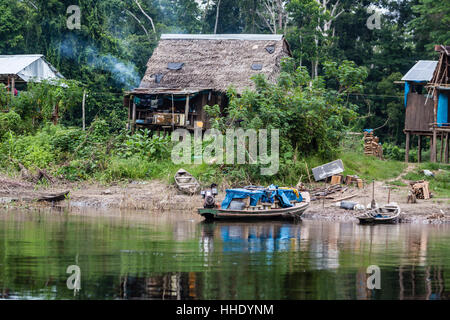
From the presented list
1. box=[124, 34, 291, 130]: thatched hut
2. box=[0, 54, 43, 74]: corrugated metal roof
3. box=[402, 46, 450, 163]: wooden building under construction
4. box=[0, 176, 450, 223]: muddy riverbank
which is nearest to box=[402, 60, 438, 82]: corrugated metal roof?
box=[402, 46, 450, 163]: wooden building under construction

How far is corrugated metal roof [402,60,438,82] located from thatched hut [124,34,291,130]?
7.14 metres

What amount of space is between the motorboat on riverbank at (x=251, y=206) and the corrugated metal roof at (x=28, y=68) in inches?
658

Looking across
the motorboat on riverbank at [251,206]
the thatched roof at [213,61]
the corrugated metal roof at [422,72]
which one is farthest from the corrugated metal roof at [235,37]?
the motorboat on riverbank at [251,206]

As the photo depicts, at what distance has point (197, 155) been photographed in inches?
1230

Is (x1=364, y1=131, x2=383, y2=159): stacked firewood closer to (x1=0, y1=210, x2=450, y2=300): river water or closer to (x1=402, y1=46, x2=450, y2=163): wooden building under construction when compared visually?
(x1=402, y1=46, x2=450, y2=163): wooden building under construction

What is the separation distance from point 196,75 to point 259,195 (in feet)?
48.1

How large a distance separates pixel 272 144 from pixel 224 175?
274 cm

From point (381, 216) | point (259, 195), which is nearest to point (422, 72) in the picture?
point (381, 216)

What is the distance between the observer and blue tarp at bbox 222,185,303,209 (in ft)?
79.2

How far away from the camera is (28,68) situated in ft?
123

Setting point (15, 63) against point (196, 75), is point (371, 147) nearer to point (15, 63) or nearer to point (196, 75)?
point (196, 75)
